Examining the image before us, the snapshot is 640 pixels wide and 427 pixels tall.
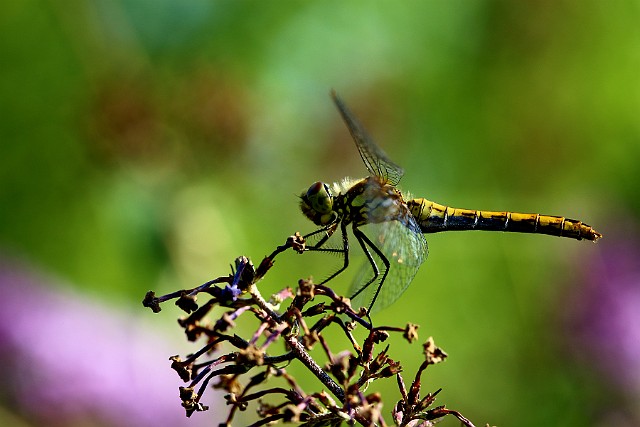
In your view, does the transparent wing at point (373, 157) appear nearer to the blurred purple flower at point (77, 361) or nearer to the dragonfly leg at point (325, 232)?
the dragonfly leg at point (325, 232)

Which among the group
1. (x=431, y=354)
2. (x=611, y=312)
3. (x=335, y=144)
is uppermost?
(x=335, y=144)

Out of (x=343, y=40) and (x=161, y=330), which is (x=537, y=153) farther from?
(x=161, y=330)

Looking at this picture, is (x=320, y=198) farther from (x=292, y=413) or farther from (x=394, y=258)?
(x=292, y=413)

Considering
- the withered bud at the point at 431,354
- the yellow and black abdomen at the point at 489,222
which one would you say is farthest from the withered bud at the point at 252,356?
the yellow and black abdomen at the point at 489,222

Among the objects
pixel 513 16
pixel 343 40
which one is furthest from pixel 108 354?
pixel 513 16

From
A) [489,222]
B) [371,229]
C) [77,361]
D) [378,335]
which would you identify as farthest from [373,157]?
[77,361]

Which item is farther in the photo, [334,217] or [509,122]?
[509,122]

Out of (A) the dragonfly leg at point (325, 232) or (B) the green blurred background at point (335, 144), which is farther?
(B) the green blurred background at point (335, 144)
